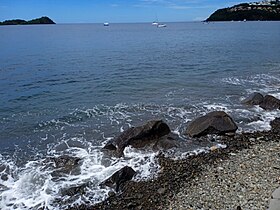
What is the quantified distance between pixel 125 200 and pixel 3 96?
61.0ft

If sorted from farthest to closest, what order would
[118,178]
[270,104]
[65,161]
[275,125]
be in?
[270,104]
[275,125]
[65,161]
[118,178]

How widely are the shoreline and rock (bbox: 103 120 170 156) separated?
178 centimetres

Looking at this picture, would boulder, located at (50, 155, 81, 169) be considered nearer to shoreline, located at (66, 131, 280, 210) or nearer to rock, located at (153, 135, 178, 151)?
shoreline, located at (66, 131, 280, 210)

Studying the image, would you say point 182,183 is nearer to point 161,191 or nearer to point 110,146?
point 161,191

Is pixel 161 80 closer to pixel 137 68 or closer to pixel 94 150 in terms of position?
pixel 137 68

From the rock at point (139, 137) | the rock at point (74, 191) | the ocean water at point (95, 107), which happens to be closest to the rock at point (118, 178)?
the ocean water at point (95, 107)

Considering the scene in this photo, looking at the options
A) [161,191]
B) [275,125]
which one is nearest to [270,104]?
[275,125]

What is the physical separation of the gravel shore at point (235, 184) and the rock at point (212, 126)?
2.95m

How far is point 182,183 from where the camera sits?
11781mm

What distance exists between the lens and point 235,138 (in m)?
16.2

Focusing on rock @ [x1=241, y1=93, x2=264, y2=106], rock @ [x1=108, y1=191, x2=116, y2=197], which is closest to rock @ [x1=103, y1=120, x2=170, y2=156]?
rock @ [x1=108, y1=191, x2=116, y2=197]

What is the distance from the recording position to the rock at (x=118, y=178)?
12218 millimetres

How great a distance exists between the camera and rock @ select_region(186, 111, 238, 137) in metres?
16.7

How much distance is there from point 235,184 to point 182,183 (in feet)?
6.53
